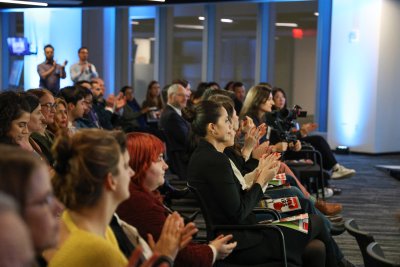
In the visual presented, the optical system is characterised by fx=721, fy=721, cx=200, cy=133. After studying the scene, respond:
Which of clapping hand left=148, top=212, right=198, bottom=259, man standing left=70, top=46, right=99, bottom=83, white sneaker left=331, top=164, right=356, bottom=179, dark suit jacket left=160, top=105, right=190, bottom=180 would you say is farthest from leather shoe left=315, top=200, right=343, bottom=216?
man standing left=70, top=46, right=99, bottom=83

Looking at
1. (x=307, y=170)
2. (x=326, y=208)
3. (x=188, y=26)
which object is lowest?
(x=326, y=208)

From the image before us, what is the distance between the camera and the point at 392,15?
41.1 feet

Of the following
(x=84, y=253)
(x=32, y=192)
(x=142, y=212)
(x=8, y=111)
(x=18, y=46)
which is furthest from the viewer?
(x=18, y=46)

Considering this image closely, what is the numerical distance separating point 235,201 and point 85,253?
1.73m

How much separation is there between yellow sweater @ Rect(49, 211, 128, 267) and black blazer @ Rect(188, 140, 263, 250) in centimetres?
165

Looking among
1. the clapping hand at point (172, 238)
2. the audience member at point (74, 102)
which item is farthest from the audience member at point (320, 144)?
the clapping hand at point (172, 238)

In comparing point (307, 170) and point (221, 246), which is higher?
point (221, 246)

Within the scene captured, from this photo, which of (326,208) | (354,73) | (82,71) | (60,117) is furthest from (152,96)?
(60,117)

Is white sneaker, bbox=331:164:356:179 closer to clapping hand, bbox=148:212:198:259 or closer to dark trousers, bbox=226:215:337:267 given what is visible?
dark trousers, bbox=226:215:337:267

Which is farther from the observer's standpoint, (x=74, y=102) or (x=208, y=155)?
(x=74, y=102)

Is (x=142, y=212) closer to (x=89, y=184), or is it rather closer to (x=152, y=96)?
(x=89, y=184)

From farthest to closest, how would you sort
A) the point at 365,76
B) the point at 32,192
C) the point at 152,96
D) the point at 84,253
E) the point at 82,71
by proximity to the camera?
the point at 365,76 < the point at 82,71 < the point at 152,96 < the point at 84,253 < the point at 32,192

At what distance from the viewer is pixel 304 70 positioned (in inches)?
627

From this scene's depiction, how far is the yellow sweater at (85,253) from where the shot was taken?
2002 mm
